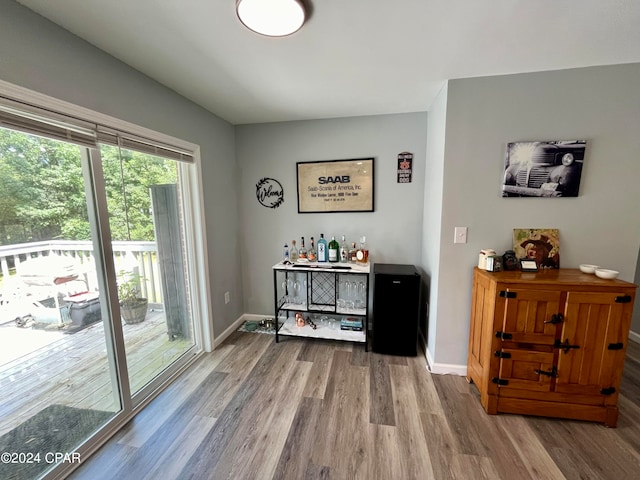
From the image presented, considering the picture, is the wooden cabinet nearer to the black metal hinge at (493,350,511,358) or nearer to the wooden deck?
the black metal hinge at (493,350,511,358)

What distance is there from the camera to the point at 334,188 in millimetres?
2758

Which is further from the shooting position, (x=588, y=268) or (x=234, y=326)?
(x=234, y=326)

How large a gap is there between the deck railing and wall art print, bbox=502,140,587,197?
9.26ft

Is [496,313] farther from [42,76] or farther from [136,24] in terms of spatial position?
[42,76]

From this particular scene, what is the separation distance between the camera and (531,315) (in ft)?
5.27

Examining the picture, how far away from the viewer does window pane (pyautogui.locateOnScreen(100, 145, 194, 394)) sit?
5.61 feet

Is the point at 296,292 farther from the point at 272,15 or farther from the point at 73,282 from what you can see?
the point at 272,15

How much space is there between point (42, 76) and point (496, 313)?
2.87 m

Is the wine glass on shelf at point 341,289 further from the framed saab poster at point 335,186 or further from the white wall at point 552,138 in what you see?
the white wall at point 552,138

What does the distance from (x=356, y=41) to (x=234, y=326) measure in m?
2.92

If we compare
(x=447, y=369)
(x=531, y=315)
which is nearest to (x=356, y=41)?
(x=531, y=315)

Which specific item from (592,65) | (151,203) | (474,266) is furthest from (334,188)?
(592,65)

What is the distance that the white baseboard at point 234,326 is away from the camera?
8.59 feet

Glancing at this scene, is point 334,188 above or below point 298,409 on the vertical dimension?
above
